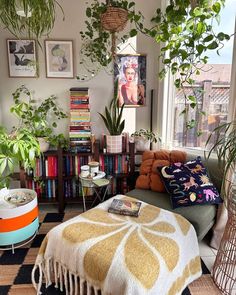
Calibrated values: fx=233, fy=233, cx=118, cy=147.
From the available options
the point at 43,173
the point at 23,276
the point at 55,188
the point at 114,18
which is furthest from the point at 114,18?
the point at 23,276

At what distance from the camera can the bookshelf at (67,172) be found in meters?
2.38

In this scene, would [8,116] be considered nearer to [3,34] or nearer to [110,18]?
[3,34]

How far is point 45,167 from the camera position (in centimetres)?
241

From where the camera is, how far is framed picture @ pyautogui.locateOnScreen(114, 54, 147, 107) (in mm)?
2529

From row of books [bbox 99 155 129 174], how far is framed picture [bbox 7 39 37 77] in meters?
1.18

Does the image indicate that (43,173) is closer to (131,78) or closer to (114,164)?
(114,164)

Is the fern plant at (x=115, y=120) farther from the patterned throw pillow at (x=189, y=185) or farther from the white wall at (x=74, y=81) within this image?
the patterned throw pillow at (x=189, y=185)

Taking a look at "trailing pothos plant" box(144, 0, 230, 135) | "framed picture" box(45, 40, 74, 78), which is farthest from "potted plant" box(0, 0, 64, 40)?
"trailing pothos plant" box(144, 0, 230, 135)

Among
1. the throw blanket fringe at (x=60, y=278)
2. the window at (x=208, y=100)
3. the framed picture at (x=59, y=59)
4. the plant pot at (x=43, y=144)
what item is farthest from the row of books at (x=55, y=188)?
the framed picture at (x=59, y=59)

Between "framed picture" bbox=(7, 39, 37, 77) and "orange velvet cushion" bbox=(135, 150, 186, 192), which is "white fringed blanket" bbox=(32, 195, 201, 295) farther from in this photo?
"framed picture" bbox=(7, 39, 37, 77)

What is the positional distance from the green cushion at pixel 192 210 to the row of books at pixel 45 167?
0.87 m

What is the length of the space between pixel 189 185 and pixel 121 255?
0.90m

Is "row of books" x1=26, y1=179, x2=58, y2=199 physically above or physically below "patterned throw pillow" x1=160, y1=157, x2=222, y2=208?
below

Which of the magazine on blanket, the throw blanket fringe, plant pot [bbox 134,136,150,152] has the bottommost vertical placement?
the throw blanket fringe
